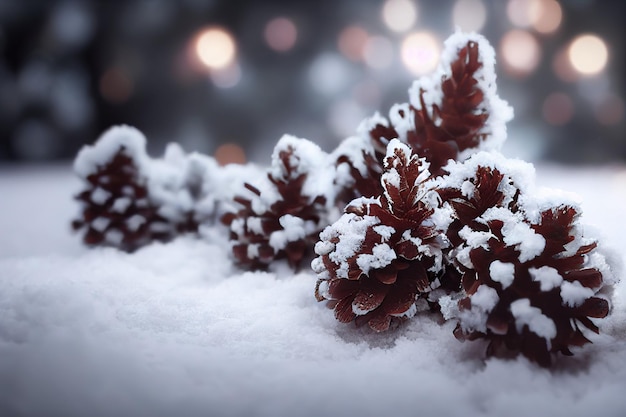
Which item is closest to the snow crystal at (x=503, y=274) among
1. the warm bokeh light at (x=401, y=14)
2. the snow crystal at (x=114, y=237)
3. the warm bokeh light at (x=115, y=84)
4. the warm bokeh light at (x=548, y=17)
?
the snow crystal at (x=114, y=237)

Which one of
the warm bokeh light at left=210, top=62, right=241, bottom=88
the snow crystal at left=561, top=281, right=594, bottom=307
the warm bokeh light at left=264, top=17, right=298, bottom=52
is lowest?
the snow crystal at left=561, top=281, right=594, bottom=307

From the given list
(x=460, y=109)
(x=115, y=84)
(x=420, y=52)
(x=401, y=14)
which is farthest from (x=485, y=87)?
(x=115, y=84)

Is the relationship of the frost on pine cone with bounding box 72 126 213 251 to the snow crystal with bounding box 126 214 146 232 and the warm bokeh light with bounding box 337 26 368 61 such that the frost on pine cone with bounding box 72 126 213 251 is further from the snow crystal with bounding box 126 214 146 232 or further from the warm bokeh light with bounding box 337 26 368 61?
the warm bokeh light with bounding box 337 26 368 61

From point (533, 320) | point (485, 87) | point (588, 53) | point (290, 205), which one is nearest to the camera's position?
point (533, 320)

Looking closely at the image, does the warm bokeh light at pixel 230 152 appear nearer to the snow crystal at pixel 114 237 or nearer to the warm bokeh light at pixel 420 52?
the warm bokeh light at pixel 420 52

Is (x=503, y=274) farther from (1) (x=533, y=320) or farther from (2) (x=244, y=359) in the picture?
(2) (x=244, y=359)

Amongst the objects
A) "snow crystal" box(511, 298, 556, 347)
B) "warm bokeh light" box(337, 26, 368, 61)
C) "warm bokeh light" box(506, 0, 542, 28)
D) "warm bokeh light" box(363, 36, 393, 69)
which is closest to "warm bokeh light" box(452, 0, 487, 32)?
"warm bokeh light" box(506, 0, 542, 28)
